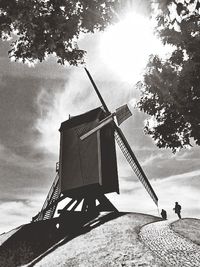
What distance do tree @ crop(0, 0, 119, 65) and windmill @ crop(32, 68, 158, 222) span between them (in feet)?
24.1

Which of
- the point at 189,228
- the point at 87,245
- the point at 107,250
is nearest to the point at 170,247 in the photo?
the point at 107,250

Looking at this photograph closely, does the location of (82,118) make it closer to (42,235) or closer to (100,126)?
(100,126)

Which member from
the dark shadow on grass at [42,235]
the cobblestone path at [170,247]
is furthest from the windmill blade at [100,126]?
the cobblestone path at [170,247]

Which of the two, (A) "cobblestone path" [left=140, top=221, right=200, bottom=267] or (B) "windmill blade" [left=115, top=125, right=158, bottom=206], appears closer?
(A) "cobblestone path" [left=140, top=221, right=200, bottom=267]

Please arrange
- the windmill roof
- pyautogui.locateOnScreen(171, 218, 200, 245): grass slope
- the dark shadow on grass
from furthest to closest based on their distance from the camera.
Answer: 1. the windmill roof
2. the dark shadow on grass
3. pyautogui.locateOnScreen(171, 218, 200, 245): grass slope

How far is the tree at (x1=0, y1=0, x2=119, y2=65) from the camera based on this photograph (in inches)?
353

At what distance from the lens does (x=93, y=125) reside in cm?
1955

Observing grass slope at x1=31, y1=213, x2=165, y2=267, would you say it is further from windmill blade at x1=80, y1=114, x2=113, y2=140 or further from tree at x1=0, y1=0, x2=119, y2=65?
tree at x1=0, y1=0, x2=119, y2=65

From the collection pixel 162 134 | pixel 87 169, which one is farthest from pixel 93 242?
pixel 87 169

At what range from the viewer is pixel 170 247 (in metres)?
10.8

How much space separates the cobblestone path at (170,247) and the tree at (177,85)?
12.9 feet

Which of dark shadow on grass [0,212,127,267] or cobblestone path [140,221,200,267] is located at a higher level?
dark shadow on grass [0,212,127,267]

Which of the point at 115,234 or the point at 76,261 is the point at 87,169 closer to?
the point at 115,234

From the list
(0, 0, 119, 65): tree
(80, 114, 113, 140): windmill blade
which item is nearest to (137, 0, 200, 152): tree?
(0, 0, 119, 65): tree
